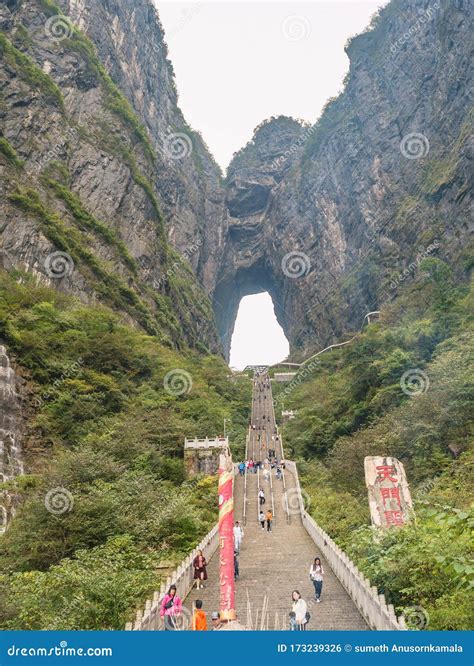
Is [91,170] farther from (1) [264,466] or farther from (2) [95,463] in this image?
(2) [95,463]

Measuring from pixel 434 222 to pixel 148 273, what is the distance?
24.3m

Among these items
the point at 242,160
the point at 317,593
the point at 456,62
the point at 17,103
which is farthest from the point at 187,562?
the point at 242,160

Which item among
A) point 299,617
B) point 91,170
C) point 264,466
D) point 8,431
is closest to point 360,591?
point 299,617

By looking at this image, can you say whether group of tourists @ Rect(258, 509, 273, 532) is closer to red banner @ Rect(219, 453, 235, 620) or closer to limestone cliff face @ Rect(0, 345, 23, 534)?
limestone cliff face @ Rect(0, 345, 23, 534)

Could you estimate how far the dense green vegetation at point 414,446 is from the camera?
6.80 meters

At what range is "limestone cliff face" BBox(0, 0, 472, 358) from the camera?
3769 centimetres

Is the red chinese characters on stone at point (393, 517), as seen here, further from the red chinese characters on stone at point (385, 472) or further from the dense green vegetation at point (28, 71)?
the dense green vegetation at point (28, 71)

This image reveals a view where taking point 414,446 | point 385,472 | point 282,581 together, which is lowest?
point 282,581

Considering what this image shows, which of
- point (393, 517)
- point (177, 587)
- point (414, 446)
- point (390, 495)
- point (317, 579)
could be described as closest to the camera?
point (177, 587)

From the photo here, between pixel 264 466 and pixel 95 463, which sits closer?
pixel 95 463

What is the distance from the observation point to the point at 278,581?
10711 mm

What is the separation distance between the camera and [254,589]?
33.7 ft

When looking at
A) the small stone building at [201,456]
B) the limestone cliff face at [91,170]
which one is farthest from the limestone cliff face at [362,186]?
the small stone building at [201,456]

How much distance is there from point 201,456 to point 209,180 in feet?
221
